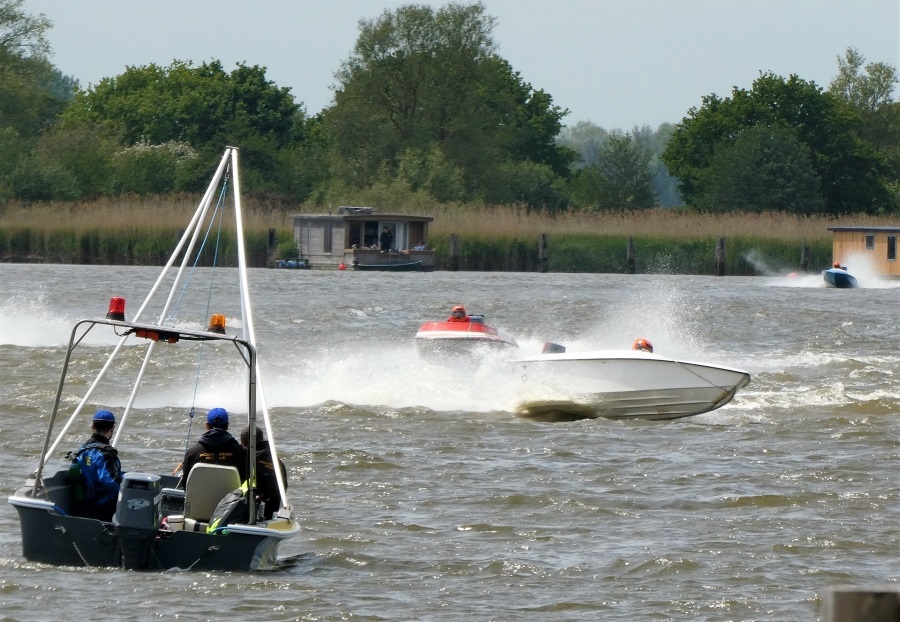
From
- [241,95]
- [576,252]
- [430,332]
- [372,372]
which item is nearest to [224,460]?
[372,372]

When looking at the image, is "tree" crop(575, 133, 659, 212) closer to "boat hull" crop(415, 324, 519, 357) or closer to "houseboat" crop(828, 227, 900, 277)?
"houseboat" crop(828, 227, 900, 277)

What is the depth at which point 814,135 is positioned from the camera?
3290 inches

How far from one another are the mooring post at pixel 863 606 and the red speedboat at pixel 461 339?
1887 centimetres

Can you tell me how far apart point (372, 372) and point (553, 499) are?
8.99 meters

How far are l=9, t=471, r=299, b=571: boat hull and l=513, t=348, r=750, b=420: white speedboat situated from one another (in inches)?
342

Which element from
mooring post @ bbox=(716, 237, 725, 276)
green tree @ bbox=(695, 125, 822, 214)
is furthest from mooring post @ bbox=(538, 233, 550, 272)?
green tree @ bbox=(695, 125, 822, 214)

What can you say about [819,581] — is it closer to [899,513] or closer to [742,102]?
[899,513]

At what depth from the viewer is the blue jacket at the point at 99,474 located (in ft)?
35.4

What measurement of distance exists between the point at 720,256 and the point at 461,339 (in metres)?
34.6

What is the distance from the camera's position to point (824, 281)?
169ft

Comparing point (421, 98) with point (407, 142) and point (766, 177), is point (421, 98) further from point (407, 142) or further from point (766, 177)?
point (766, 177)

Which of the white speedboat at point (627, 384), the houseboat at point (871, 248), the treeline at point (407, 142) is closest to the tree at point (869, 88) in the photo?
the treeline at point (407, 142)

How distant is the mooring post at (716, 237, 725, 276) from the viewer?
56719 millimetres

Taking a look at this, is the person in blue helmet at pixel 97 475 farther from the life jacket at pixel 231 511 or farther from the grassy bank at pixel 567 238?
the grassy bank at pixel 567 238
